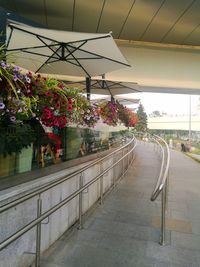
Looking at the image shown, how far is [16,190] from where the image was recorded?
248 centimetres

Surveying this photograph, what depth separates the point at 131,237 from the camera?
3.51 meters

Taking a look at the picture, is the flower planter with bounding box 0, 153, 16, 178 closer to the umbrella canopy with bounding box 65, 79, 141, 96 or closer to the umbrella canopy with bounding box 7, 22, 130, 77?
the umbrella canopy with bounding box 7, 22, 130, 77

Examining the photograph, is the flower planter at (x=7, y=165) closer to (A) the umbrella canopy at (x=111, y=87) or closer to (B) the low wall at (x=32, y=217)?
(B) the low wall at (x=32, y=217)

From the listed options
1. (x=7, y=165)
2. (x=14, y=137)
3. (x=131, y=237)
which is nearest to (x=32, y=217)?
(x=7, y=165)

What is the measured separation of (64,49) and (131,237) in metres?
3.46

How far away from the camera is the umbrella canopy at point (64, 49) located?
4.77m

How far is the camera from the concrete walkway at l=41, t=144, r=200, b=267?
2.92 metres

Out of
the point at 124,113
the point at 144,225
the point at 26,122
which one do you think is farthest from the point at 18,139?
the point at 124,113

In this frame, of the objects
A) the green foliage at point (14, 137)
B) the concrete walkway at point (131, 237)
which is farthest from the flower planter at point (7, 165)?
the concrete walkway at point (131, 237)

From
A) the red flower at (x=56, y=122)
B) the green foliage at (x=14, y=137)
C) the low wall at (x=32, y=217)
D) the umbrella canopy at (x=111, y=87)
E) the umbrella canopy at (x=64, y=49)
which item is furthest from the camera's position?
the umbrella canopy at (x=111, y=87)

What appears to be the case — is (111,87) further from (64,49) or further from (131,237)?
(131,237)

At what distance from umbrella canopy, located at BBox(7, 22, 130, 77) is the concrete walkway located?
2.44 meters

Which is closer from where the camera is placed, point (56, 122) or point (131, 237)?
→ point (56, 122)

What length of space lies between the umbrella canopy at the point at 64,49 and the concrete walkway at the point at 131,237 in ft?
8.00
